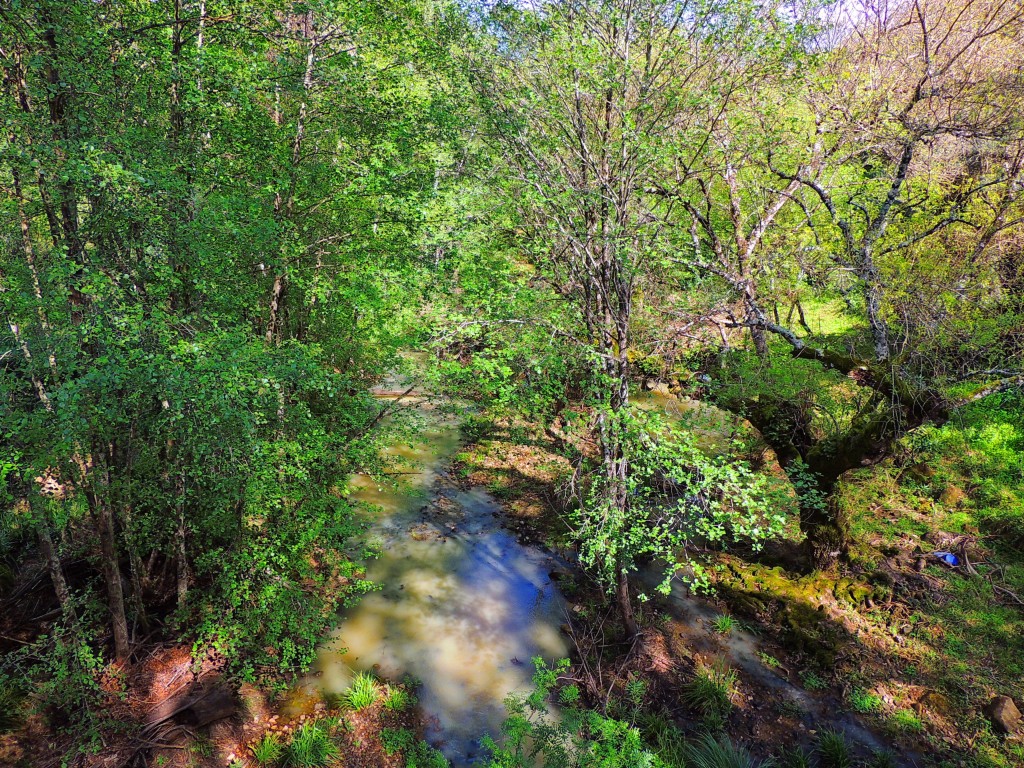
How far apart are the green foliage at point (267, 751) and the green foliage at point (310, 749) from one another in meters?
0.10

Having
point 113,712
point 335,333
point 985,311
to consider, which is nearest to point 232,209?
point 335,333

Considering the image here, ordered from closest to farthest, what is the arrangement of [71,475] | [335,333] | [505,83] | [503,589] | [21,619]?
1. [71,475]
2. [21,619]
3. [505,83]
4. [335,333]
5. [503,589]

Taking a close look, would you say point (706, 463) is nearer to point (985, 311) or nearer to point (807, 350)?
point (807, 350)

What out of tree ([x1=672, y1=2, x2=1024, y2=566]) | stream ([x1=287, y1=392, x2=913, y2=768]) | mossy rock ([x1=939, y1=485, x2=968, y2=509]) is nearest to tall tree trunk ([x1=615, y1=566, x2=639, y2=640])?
stream ([x1=287, y1=392, x2=913, y2=768])

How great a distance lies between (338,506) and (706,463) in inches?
206

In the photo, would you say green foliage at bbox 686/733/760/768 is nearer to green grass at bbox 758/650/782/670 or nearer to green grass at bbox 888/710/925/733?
green grass at bbox 758/650/782/670

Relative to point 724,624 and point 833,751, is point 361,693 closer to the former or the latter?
Result: point 724,624

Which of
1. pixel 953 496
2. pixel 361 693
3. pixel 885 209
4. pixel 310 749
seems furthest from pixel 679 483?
pixel 953 496

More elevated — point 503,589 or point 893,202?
point 893,202

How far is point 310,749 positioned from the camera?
6719 millimetres

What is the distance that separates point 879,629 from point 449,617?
754 cm

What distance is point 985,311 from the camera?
27.4 feet

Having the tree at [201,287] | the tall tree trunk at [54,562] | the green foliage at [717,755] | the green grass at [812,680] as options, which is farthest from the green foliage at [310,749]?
the green grass at [812,680]

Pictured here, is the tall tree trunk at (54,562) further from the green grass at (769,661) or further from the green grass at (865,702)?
the green grass at (865,702)
